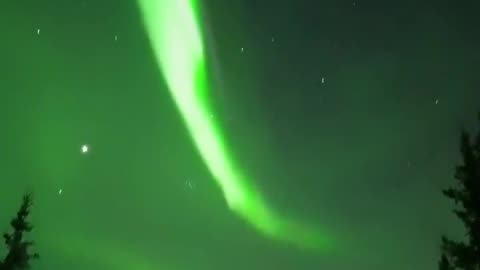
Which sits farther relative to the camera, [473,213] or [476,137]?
[476,137]

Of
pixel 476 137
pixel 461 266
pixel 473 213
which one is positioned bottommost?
pixel 461 266

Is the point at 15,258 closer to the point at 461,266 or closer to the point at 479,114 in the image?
the point at 461,266

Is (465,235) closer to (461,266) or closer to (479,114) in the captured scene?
(461,266)

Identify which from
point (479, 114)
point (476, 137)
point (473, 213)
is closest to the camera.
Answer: point (473, 213)

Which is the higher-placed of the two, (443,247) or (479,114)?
(479,114)

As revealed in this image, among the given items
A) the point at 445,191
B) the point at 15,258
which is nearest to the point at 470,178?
the point at 445,191

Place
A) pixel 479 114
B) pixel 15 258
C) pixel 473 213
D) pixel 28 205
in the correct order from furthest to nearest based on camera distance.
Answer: pixel 28 205 → pixel 15 258 → pixel 479 114 → pixel 473 213

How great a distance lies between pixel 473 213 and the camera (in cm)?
2000

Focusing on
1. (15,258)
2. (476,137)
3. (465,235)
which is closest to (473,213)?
(465,235)

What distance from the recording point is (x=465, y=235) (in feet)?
66.5

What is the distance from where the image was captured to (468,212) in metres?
20.1

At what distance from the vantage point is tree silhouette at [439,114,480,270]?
19.9m

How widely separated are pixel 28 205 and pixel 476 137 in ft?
74.3

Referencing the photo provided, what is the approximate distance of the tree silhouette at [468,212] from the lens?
19.9m
